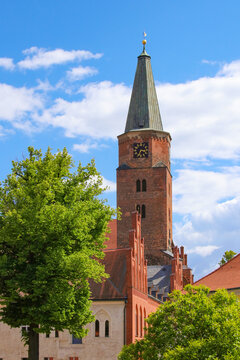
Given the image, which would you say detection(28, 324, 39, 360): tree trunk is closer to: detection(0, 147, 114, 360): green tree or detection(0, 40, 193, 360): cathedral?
detection(0, 147, 114, 360): green tree

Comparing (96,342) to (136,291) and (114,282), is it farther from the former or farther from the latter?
(136,291)

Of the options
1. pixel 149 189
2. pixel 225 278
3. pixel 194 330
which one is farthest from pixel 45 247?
pixel 149 189

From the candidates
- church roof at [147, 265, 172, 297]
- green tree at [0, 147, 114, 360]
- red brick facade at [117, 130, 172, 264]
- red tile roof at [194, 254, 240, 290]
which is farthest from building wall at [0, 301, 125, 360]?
red brick facade at [117, 130, 172, 264]

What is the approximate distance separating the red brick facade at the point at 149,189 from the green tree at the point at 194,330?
45.5 metres

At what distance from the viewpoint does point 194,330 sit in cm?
2397

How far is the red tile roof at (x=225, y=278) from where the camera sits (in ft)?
146

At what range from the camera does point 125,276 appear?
43.0 meters

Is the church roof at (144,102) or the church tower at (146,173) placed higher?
the church roof at (144,102)

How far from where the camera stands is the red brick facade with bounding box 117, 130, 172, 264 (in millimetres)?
72375

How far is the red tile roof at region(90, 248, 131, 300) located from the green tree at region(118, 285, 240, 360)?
15.7m

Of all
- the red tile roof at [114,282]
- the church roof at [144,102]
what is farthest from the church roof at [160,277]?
the church roof at [144,102]

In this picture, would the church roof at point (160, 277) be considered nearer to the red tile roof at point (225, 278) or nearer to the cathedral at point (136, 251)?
the cathedral at point (136, 251)

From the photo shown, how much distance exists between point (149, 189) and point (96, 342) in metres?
34.3

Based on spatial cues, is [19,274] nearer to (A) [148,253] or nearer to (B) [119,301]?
(B) [119,301]
